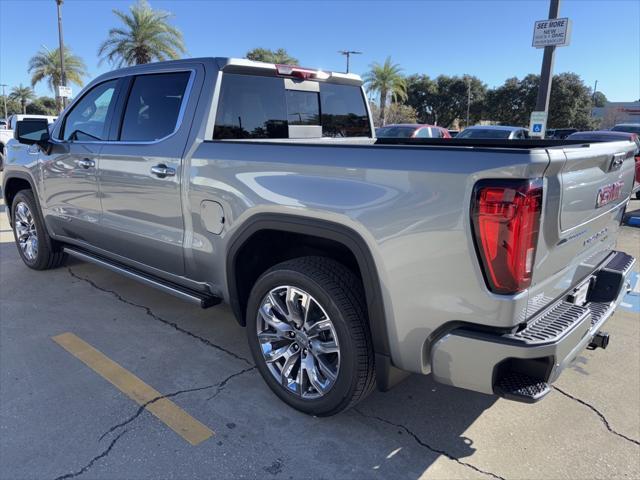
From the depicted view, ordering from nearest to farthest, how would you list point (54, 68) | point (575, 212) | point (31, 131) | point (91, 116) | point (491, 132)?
point (575, 212) < point (91, 116) < point (31, 131) < point (491, 132) < point (54, 68)

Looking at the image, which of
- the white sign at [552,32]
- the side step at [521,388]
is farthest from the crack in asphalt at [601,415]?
the white sign at [552,32]

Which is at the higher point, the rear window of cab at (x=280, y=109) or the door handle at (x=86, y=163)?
the rear window of cab at (x=280, y=109)

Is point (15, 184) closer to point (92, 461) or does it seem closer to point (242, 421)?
point (92, 461)

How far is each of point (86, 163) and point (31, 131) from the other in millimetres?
1079

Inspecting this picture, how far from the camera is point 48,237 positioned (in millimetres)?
5117

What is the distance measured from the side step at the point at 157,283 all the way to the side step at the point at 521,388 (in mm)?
1854

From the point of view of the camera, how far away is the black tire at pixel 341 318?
99.3 inches

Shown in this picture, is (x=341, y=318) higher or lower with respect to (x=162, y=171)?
lower

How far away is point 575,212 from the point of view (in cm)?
232

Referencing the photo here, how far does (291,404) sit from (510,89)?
54510 mm

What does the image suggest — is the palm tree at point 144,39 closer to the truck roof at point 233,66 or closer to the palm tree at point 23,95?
the truck roof at point 233,66

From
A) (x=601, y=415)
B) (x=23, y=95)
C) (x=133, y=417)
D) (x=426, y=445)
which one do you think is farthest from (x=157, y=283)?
(x=23, y=95)

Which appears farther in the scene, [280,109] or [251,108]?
[280,109]

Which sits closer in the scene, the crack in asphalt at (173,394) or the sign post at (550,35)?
the crack in asphalt at (173,394)
